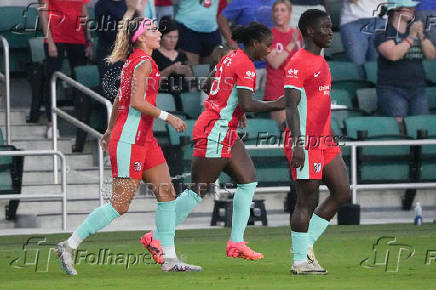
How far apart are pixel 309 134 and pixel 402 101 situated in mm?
7844

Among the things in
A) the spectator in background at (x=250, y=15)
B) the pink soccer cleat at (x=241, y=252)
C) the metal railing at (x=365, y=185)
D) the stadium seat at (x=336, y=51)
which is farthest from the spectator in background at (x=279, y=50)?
the pink soccer cleat at (x=241, y=252)

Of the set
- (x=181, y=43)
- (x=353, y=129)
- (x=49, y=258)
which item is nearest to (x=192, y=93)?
(x=181, y=43)

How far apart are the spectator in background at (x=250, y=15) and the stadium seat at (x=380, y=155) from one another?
1.48m

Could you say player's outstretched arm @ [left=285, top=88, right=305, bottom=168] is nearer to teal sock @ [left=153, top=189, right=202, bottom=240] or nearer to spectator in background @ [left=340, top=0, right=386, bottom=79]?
teal sock @ [left=153, top=189, right=202, bottom=240]

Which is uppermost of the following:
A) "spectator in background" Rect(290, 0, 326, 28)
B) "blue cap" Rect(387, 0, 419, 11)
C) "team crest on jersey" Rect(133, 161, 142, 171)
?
"blue cap" Rect(387, 0, 419, 11)

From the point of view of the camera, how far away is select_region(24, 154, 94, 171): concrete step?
57.1 feet

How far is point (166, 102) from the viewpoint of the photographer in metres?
17.7

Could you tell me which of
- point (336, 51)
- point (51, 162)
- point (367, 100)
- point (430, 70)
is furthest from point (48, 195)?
point (430, 70)

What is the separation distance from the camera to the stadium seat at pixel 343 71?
19234 millimetres

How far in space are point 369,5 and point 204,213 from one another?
4.38 m

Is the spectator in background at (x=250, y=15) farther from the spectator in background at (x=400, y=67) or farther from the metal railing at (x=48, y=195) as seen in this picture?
the metal railing at (x=48, y=195)

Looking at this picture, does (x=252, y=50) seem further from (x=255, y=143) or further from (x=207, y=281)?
(x=255, y=143)

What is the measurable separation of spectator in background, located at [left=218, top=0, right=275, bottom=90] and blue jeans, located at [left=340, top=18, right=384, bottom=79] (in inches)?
54.4

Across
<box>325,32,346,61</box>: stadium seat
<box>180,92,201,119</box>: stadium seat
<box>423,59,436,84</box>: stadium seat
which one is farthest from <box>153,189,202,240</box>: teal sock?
<box>325,32,346,61</box>: stadium seat
